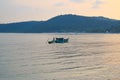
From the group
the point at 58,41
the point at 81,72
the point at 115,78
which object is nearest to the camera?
the point at 115,78

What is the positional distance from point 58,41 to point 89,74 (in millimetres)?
97680

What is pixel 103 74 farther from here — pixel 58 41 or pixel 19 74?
pixel 58 41

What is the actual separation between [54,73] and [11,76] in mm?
6290

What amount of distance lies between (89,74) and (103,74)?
1.96 m

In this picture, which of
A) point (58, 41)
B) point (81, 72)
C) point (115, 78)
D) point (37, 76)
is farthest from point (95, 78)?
point (58, 41)

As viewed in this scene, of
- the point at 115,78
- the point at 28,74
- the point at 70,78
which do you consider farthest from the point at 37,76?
the point at 115,78

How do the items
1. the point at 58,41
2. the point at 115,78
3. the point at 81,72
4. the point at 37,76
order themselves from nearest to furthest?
the point at 115,78
the point at 37,76
the point at 81,72
the point at 58,41

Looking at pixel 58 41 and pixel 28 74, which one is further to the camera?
pixel 58 41

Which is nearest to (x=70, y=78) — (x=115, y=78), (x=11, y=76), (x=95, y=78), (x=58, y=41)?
(x=95, y=78)

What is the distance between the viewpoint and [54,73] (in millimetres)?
41531

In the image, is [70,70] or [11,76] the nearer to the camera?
[11,76]

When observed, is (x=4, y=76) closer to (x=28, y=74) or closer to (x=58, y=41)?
(x=28, y=74)

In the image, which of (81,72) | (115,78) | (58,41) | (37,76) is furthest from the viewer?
(58,41)

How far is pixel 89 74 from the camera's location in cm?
3991
